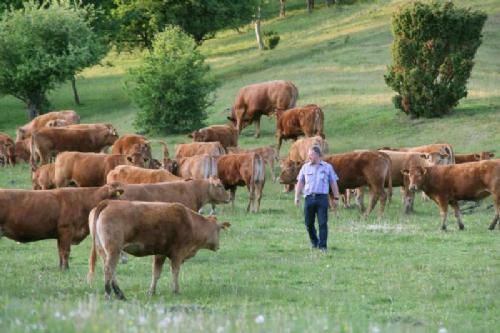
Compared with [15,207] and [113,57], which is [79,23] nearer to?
[113,57]

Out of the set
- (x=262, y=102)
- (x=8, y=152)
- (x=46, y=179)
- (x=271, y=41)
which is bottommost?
(x=271, y=41)

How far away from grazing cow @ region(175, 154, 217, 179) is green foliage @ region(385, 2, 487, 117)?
12.5 m

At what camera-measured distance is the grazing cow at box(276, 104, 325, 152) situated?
3294 cm

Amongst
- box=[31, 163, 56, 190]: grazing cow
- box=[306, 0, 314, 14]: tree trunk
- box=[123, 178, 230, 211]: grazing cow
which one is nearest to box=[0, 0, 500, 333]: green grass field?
box=[123, 178, 230, 211]: grazing cow

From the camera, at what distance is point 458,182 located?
2203 centimetres

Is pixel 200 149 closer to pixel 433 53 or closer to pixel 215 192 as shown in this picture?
pixel 215 192

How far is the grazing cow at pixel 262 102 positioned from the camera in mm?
37469

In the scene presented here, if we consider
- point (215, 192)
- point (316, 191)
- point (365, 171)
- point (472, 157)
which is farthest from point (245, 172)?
→ point (316, 191)

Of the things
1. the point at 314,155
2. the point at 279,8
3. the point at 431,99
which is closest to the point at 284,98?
the point at 431,99

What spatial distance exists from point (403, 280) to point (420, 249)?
316 centimetres

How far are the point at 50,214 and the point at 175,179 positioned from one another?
584 centimetres

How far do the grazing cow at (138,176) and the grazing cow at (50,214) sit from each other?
16.9 ft

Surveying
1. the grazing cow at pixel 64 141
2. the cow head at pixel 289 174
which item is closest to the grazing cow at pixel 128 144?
the grazing cow at pixel 64 141

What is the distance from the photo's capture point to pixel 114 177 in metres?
22.5
